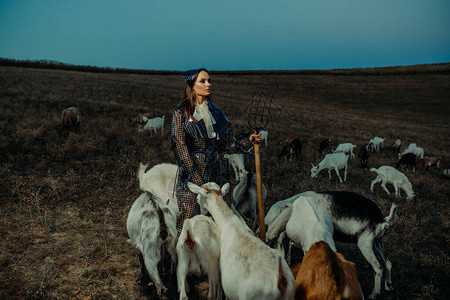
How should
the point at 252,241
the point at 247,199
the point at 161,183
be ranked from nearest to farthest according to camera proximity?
the point at 252,241 < the point at 161,183 < the point at 247,199

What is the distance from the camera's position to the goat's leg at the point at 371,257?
13.8 ft

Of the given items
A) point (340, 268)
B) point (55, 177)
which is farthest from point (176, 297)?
point (55, 177)

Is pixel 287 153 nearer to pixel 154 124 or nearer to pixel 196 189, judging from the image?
pixel 154 124

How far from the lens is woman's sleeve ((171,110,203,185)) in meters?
3.50

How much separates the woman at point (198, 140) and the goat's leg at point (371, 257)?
238cm

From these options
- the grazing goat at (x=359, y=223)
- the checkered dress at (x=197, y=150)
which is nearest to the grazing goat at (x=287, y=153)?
the grazing goat at (x=359, y=223)

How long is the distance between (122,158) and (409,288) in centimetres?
930

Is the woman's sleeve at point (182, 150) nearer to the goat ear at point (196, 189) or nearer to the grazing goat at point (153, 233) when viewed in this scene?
the goat ear at point (196, 189)

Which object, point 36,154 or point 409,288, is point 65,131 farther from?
point 409,288

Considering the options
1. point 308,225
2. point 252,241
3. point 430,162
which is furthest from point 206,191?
point 430,162

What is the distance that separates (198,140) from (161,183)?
154 cm

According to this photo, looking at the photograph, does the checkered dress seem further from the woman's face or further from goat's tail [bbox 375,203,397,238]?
goat's tail [bbox 375,203,397,238]

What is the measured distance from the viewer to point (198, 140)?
3725 millimetres

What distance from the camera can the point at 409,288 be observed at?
459cm
